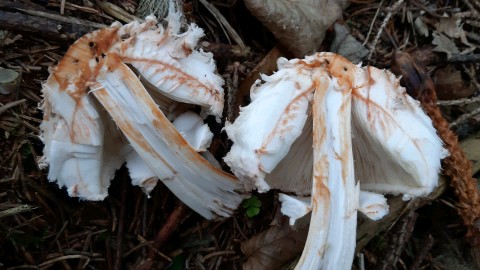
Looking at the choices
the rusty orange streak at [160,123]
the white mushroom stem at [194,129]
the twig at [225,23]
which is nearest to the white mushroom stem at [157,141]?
the rusty orange streak at [160,123]

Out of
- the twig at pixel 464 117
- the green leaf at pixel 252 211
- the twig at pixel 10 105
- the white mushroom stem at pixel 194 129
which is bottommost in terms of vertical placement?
the green leaf at pixel 252 211

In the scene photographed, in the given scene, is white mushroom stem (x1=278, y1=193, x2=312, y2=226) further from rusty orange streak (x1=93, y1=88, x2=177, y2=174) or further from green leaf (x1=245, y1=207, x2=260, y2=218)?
rusty orange streak (x1=93, y1=88, x2=177, y2=174)

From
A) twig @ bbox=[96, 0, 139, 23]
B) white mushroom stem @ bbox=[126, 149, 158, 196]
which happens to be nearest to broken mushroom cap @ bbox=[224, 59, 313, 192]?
white mushroom stem @ bbox=[126, 149, 158, 196]

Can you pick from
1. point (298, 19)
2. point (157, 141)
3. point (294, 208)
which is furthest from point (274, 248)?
point (298, 19)

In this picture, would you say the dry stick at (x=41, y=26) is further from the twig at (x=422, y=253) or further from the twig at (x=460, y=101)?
the twig at (x=422, y=253)

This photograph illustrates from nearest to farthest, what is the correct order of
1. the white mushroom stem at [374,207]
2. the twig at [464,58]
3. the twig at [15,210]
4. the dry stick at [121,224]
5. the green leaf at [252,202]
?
the white mushroom stem at [374,207] < the twig at [15,210] < the dry stick at [121,224] < the green leaf at [252,202] < the twig at [464,58]

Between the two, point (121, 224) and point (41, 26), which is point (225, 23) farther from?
→ point (121, 224)

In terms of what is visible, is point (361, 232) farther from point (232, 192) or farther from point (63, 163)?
point (63, 163)

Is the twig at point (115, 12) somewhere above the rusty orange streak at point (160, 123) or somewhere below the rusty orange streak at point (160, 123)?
above

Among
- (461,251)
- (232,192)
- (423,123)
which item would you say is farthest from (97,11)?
(461,251)
